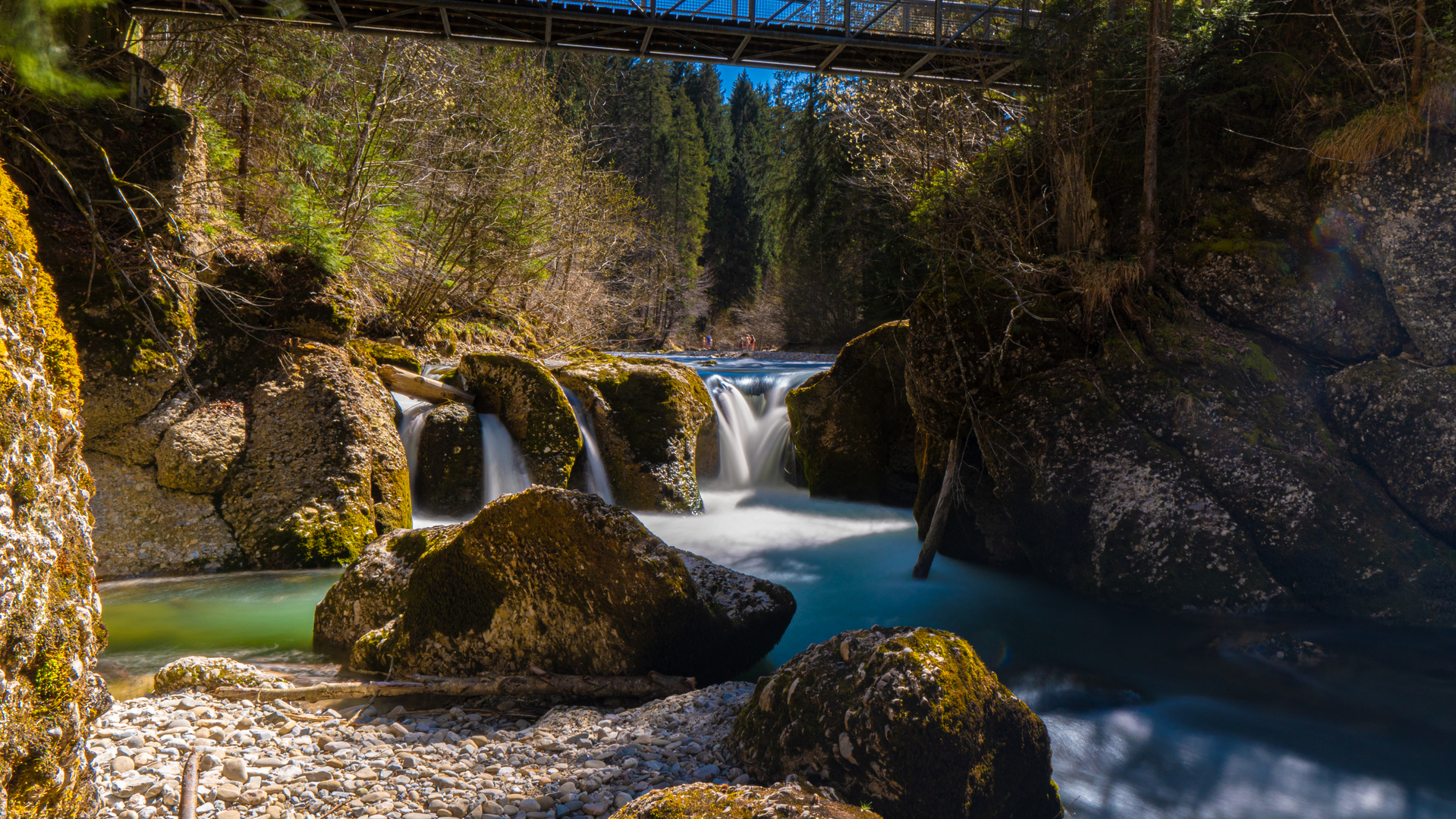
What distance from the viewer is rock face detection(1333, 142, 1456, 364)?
593 centimetres

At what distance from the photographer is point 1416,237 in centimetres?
606

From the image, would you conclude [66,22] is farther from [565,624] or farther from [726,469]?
[726,469]

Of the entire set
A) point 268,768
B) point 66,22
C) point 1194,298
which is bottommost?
point 268,768

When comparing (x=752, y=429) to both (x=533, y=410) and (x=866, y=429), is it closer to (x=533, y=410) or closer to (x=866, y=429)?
(x=866, y=429)

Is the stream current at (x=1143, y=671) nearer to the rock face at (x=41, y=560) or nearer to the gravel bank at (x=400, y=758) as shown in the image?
the gravel bank at (x=400, y=758)

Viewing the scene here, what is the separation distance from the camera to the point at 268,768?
127 inches

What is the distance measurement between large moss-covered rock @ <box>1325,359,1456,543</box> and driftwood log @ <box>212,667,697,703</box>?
19.0 ft

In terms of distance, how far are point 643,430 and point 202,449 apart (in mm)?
4897

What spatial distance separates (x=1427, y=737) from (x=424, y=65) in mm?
14565

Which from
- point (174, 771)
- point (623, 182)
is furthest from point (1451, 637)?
point (623, 182)

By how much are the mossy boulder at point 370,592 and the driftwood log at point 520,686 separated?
0.75 meters

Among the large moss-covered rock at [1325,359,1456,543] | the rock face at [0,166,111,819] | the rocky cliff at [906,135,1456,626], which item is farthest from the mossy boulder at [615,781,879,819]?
the large moss-covered rock at [1325,359,1456,543]

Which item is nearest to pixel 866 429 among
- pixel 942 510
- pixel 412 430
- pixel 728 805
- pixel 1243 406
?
pixel 942 510

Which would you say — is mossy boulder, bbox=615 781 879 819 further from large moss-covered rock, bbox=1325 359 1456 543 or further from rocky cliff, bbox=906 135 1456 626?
large moss-covered rock, bbox=1325 359 1456 543
